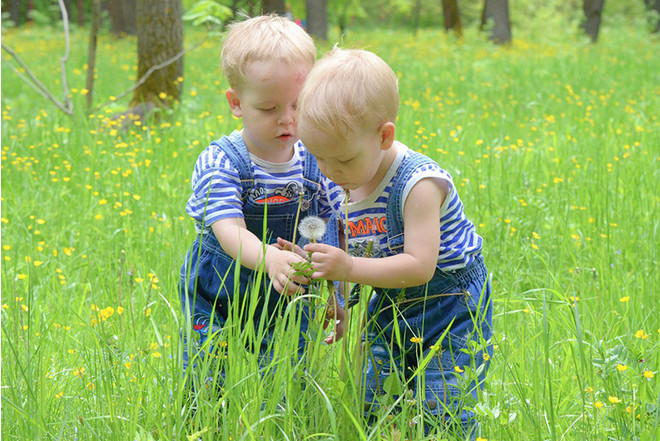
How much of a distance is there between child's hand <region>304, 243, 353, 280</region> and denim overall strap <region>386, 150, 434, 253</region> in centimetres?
24

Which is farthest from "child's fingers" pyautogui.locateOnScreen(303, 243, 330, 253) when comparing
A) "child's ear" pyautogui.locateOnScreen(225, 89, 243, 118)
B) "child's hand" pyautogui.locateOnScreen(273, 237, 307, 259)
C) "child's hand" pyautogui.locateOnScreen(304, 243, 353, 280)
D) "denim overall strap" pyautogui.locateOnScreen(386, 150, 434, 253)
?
"child's ear" pyautogui.locateOnScreen(225, 89, 243, 118)

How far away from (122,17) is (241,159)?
19427 mm

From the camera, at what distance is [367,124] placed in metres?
1.68

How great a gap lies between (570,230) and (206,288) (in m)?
1.98

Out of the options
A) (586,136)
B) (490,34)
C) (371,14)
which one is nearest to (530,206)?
(586,136)

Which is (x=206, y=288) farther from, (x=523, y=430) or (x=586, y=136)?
(x=586, y=136)

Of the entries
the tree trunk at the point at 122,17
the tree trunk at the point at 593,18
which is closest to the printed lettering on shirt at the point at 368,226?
the tree trunk at the point at 593,18

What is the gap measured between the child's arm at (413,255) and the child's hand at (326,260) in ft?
0.04

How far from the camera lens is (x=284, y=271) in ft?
5.53

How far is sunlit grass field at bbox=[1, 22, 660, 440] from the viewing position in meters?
1.63

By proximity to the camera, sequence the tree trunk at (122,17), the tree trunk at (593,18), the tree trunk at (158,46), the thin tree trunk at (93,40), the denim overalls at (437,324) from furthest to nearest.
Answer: the tree trunk at (122,17)
the tree trunk at (593,18)
the tree trunk at (158,46)
the thin tree trunk at (93,40)
the denim overalls at (437,324)

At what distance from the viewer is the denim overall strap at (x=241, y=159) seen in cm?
199

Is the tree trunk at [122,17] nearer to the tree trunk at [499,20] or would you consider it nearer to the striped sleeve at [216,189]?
the tree trunk at [499,20]

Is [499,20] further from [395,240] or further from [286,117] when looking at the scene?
[395,240]
